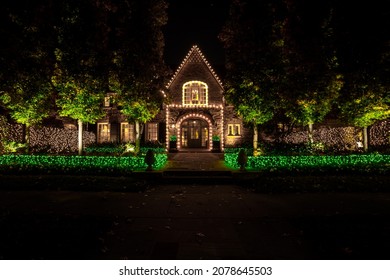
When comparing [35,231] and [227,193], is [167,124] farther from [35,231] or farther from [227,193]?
[35,231]

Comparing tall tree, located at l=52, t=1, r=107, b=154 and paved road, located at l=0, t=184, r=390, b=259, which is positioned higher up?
tall tree, located at l=52, t=1, r=107, b=154

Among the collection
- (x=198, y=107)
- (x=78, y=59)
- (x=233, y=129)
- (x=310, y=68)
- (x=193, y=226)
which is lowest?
(x=193, y=226)

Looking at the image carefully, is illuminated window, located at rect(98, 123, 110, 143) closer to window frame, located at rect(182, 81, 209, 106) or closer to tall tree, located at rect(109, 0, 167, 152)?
window frame, located at rect(182, 81, 209, 106)

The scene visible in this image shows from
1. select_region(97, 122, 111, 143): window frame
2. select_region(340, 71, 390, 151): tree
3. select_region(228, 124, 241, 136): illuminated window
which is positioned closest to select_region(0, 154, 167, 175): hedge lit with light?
select_region(340, 71, 390, 151): tree

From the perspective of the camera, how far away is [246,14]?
16.4 m

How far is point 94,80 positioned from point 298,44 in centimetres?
1235

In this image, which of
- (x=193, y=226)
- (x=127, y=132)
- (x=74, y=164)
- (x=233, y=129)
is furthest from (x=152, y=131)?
(x=193, y=226)

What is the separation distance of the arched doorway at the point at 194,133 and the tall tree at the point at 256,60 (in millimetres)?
10485

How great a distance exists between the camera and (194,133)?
27.1 meters

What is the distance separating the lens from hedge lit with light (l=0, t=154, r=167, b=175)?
12.5 metres

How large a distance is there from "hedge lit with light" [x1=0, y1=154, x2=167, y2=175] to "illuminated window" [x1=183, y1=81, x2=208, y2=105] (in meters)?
11.0

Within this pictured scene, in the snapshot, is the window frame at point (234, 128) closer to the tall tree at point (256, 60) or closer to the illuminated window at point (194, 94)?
the illuminated window at point (194, 94)

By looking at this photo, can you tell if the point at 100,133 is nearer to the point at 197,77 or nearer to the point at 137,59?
the point at 197,77

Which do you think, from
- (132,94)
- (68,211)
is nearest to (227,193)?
(68,211)
